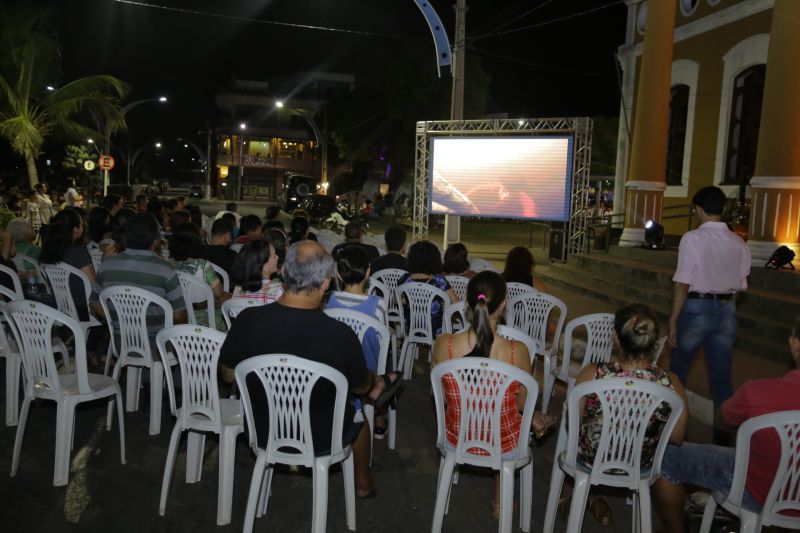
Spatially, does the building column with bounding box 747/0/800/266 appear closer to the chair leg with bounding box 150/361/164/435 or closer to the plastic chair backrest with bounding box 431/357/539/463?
the plastic chair backrest with bounding box 431/357/539/463

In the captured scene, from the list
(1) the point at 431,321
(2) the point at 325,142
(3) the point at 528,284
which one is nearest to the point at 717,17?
(3) the point at 528,284

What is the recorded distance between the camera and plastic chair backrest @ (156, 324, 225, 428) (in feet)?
11.3

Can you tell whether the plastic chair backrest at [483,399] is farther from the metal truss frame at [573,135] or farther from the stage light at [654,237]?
the metal truss frame at [573,135]

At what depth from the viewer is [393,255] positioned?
7000 millimetres

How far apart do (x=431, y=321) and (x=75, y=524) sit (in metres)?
3.32

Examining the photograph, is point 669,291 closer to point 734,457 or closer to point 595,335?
point 595,335

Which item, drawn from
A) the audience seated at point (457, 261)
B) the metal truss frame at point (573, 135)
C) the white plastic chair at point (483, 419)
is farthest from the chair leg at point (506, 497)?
the metal truss frame at point (573, 135)

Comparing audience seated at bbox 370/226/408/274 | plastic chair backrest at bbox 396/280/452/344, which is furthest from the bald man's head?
audience seated at bbox 370/226/408/274

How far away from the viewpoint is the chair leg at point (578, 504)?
9.90 feet

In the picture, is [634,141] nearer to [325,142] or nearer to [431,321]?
[431,321]

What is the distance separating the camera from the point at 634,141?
1216cm

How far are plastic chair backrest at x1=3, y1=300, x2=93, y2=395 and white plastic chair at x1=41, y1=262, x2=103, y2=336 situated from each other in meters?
1.67

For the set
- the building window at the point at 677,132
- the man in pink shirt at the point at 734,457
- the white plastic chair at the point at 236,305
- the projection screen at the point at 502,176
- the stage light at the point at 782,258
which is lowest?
the man in pink shirt at the point at 734,457

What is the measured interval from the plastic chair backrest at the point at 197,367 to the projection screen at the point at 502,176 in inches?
416
